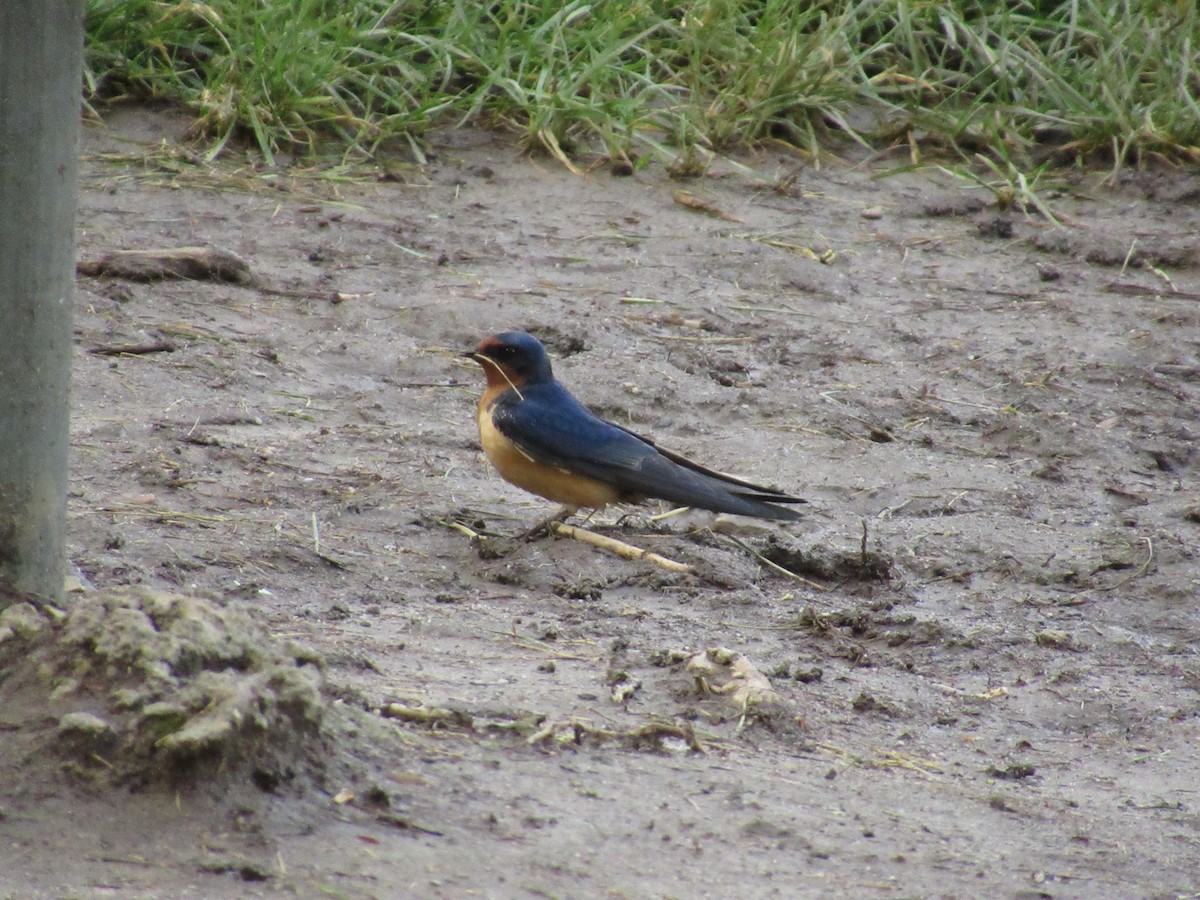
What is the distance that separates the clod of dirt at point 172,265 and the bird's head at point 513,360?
1.68 metres

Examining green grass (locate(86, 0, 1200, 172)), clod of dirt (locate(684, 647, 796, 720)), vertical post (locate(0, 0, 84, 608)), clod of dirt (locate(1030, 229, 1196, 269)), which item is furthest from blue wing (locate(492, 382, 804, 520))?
clod of dirt (locate(1030, 229, 1196, 269))

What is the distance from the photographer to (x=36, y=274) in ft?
9.43

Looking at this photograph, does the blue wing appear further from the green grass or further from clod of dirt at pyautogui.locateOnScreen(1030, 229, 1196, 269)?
clod of dirt at pyautogui.locateOnScreen(1030, 229, 1196, 269)

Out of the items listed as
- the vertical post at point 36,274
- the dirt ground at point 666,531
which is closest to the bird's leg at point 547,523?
the dirt ground at point 666,531

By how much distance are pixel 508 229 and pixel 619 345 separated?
1.24 metres

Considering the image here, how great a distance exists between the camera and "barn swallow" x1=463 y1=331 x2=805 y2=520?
507cm

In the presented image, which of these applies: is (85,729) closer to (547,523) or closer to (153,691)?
(153,691)

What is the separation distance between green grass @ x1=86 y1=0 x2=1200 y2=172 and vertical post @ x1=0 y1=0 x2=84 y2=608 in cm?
498

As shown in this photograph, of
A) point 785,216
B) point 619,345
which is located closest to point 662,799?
point 619,345

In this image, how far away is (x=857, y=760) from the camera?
351 cm

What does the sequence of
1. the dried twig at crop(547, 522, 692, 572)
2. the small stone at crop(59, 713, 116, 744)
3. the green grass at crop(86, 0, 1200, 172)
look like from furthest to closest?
the green grass at crop(86, 0, 1200, 172) → the dried twig at crop(547, 522, 692, 572) → the small stone at crop(59, 713, 116, 744)

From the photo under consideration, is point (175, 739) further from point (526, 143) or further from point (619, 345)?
point (526, 143)

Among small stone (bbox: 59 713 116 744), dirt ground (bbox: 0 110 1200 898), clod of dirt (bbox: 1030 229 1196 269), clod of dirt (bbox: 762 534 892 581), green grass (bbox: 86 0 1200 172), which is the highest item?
green grass (bbox: 86 0 1200 172)

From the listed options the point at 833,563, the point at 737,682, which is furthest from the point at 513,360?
the point at 737,682
